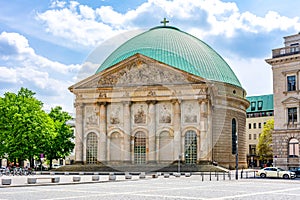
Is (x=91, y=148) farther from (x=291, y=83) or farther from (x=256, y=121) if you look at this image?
(x=256, y=121)

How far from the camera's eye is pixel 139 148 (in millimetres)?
75562

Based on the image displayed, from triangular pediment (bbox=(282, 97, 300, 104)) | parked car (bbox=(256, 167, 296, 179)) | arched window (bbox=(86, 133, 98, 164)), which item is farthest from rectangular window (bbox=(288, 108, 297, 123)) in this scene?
arched window (bbox=(86, 133, 98, 164))

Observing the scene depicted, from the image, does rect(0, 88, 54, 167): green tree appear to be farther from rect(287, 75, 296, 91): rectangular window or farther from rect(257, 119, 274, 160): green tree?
rect(257, 119, 274, 160): green tree

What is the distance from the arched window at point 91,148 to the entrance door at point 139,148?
6670mm

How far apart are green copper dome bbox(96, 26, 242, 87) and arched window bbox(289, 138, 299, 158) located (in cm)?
2695

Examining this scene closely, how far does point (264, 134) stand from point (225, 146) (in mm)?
25400

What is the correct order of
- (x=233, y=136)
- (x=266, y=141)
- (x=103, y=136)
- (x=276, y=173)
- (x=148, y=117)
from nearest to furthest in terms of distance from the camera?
1. (x=276, y=173)
2. (x=148, y=117)
3. (x=103, y=136)
4. (x=233, y=136)
5. (x=266, y=141)

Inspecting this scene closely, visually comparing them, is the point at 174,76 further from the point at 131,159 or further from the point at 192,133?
the point at 131,159

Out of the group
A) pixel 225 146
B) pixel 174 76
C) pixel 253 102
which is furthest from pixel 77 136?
pixel 253 102

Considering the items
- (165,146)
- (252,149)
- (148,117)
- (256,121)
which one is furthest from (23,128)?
(256,121)

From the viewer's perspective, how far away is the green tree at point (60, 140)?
83.0 meters

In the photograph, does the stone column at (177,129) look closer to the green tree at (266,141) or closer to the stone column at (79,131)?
the stone column at (79,131)

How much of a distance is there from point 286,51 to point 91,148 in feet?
116

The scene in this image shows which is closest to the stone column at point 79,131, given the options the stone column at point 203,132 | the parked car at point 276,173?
the stone column at point 203,132
